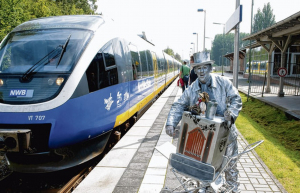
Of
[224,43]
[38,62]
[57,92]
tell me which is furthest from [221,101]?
[224,43]

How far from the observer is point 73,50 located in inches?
188

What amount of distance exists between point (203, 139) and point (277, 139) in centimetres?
558

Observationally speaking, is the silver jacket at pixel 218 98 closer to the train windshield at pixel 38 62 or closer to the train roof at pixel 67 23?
the train windshield at pixel 38 62

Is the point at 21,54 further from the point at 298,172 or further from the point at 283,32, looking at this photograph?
the point at 283,32

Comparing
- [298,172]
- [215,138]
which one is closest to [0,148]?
[215,138]

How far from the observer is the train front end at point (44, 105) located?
4164 millimetres

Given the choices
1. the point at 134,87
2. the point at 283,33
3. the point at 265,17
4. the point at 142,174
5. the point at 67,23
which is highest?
the point at 265,17

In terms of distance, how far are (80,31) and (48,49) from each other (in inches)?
27.8

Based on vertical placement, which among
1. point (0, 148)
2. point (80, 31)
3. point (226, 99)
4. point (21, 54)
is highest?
point (80, 31)

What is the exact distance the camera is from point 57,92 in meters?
4.32

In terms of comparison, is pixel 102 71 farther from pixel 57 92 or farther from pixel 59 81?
pixel 57 92

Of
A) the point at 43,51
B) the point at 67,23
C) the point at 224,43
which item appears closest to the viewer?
the point at 43,51

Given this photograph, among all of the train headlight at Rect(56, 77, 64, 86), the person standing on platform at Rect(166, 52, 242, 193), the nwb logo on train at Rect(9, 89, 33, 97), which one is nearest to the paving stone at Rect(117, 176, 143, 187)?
the person standing on platform at Rect(166, 52, 242, 193)

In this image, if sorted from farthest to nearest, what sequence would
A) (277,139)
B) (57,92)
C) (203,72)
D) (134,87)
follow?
1. (134,87)
2. (277,139)
3. (57,92)
4. (203,72)
